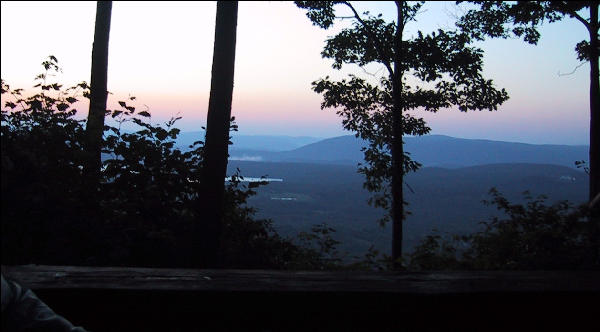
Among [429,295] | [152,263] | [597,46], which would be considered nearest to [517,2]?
[597,46]

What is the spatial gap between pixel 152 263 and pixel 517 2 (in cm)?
1217

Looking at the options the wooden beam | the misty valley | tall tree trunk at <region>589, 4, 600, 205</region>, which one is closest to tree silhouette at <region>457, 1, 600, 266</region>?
tall tree trunk at <region>589, 4, 600, 205</region>

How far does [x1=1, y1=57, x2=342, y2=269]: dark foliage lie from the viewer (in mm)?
5211

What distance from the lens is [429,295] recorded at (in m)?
1.94

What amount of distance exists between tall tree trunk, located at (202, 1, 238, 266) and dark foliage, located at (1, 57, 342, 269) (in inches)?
6.3

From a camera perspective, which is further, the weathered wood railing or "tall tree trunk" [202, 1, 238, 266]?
"tall tree trunk" [202, 1, 238, 266]

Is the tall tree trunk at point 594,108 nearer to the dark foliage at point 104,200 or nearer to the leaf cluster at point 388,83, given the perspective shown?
the leaf cluster at point 388,83

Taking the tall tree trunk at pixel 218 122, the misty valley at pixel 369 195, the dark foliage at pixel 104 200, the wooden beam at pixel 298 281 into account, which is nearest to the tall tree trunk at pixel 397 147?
the dark foliage at pixel 104 200

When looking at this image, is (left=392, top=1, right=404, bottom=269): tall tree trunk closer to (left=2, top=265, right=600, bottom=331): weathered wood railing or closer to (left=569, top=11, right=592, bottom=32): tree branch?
(left=569, top=11, right=592, bottom=32): tree branch

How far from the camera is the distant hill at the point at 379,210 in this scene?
7081 centimetres

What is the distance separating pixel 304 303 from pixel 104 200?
4.66 meters

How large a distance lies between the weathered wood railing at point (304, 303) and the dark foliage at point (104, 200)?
3.49 metres

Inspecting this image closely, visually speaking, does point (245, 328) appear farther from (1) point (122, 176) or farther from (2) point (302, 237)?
(2) point (302, 237)

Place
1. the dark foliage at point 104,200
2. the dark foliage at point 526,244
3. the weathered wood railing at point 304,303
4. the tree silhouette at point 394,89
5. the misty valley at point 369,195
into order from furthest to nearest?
the misty valley at point 369,195, the tree silhouette at point 394,89, the dark foliage at point 526,244, the dark foliage at point 104,200, the weathered wood railing at point 304,303
